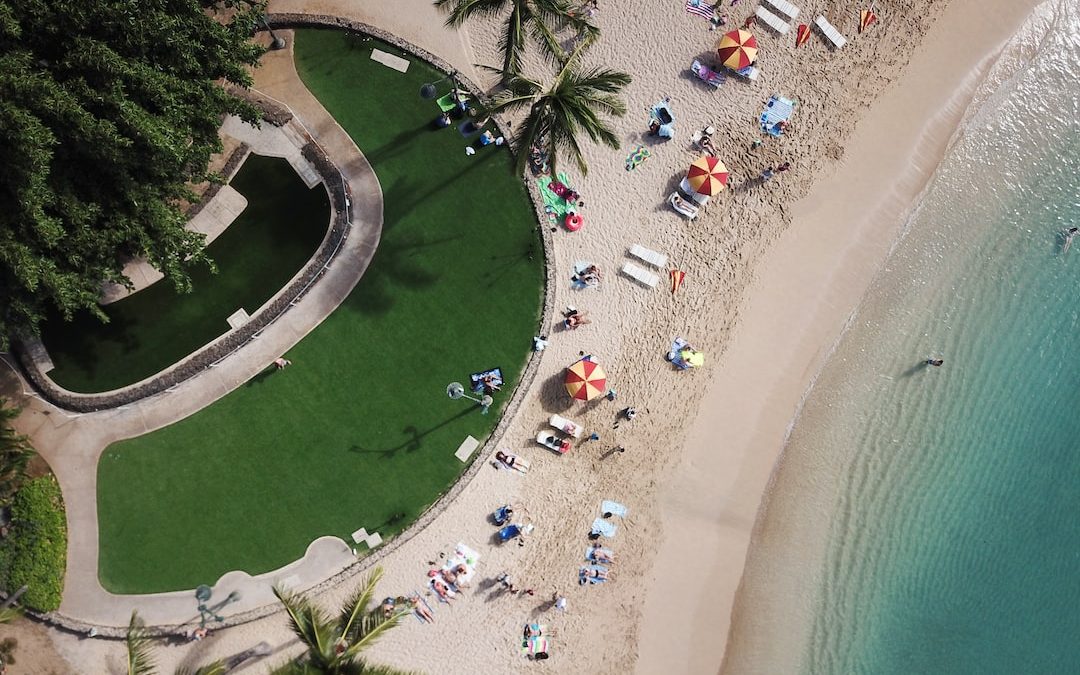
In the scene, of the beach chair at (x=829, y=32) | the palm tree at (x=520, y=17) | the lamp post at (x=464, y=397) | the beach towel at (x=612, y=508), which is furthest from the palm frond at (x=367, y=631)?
the beach chair at (x=829, y=32)

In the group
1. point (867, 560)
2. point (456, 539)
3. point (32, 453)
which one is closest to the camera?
point (32, 453)

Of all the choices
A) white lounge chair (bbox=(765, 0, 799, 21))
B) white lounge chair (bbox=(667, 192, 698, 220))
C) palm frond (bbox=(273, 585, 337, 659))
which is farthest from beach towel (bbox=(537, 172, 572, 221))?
palm frond (bbox=(273, 585, 337, 659))

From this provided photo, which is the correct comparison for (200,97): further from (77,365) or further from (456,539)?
(456,539)

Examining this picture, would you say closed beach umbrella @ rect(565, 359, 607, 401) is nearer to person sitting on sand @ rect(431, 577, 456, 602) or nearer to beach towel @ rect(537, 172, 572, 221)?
beach towel @ rect(537, 172, 572, 221)

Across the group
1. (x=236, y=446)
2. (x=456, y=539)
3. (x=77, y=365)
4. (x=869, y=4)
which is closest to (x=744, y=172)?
(x=869, y=4)

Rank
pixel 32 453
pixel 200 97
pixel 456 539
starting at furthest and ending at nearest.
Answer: pixel 456 539, pixel 32 453, pixel 200 97

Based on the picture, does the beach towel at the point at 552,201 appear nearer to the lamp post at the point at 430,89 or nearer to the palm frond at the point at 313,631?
the lamp post at the point at 430,89

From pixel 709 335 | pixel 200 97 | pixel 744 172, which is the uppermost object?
pixel 744 172
